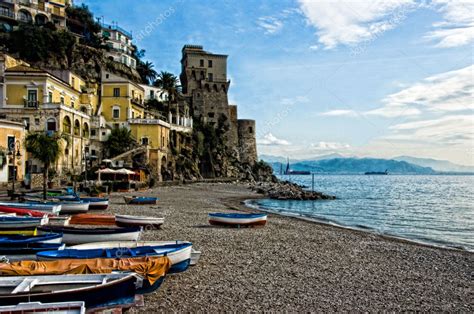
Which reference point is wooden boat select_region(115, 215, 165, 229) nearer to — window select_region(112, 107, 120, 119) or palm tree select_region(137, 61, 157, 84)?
window select_region(112, 107, 120, 119)

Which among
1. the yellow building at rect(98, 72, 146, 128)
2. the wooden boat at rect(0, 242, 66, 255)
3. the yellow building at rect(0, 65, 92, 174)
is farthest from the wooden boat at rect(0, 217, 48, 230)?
the yellow building at rect(98, 72, 146, 128)

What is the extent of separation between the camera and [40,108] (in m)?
45.2

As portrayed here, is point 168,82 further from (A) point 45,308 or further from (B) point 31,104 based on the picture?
(A) point 45,308

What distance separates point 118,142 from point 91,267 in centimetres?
4834

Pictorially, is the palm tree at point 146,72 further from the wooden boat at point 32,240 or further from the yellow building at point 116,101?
the wooden boat at point 32,240

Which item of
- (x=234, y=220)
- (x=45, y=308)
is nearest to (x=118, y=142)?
(x=234, y=220)

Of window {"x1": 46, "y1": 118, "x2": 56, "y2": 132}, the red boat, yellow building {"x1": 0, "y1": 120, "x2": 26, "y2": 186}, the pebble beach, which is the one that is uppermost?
window {"x1": 46, "y1": 118, "x2": 56, "y2": 132}

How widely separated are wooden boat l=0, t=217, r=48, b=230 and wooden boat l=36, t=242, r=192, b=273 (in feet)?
20.6

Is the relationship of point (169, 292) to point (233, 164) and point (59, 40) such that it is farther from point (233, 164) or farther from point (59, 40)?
point (233, 164)

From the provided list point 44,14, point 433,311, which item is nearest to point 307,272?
point 433,311

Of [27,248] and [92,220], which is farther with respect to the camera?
[92,220]

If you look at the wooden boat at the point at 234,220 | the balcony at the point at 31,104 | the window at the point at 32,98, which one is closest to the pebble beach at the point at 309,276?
the wooden boat at the point at 234,220

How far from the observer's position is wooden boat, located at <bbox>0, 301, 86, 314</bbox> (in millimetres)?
6566

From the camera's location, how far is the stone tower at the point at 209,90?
297 ft
